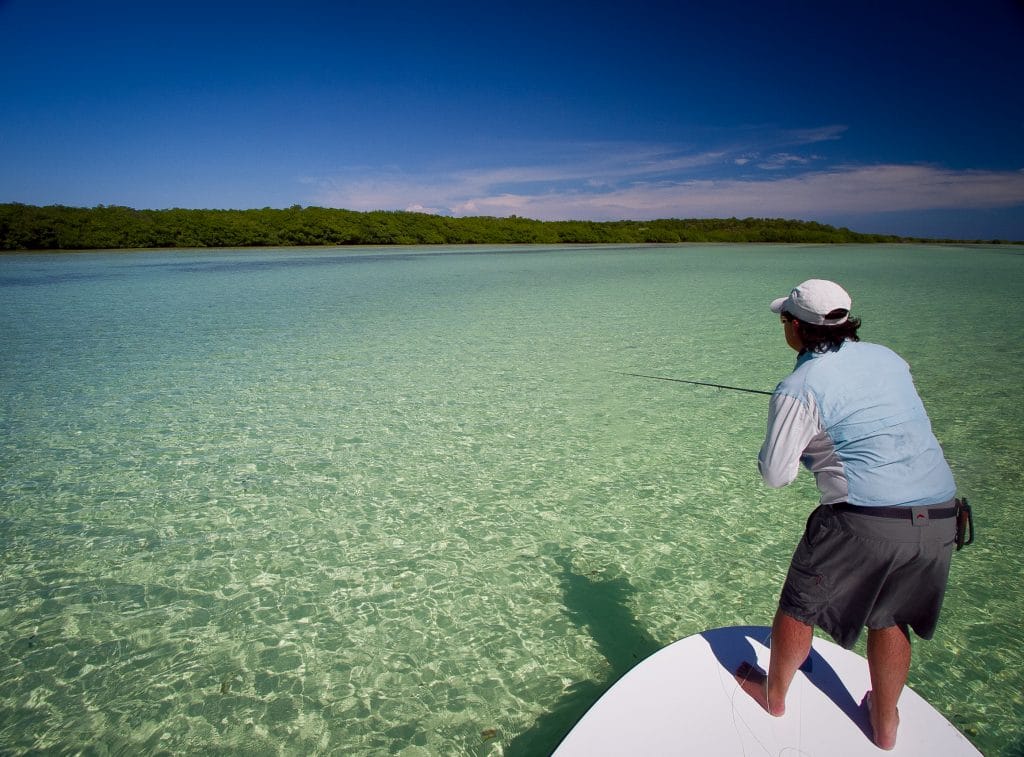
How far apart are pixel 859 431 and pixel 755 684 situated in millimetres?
979

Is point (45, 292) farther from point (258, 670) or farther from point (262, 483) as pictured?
point (258, 670)

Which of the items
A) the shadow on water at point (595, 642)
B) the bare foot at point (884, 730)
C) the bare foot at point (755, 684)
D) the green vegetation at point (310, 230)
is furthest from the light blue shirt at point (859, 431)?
the green vegetation at point (310, 230)

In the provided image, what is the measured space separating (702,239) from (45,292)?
164 feet

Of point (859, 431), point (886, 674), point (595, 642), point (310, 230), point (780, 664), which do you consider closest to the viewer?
point (859, 431)

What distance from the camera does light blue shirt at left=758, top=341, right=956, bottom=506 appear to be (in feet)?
4.26

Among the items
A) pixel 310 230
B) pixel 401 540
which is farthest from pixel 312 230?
pixel 401 540

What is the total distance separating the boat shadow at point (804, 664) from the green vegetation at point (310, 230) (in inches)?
1464

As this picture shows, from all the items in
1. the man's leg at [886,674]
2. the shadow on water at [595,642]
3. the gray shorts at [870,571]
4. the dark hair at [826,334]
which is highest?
the dark hair at [826,334]

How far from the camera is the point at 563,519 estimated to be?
Answer: 308cm

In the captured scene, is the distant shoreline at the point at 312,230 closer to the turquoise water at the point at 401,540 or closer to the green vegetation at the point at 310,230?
the green vegetation at the point at 310,230

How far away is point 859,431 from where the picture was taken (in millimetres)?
1298

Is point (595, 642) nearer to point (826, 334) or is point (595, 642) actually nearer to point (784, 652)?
point (784, 652)

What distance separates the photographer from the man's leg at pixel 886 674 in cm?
139

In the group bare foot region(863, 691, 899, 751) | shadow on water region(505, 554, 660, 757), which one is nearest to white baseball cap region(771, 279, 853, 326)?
bare foot region(863, 691, 899, 751)
